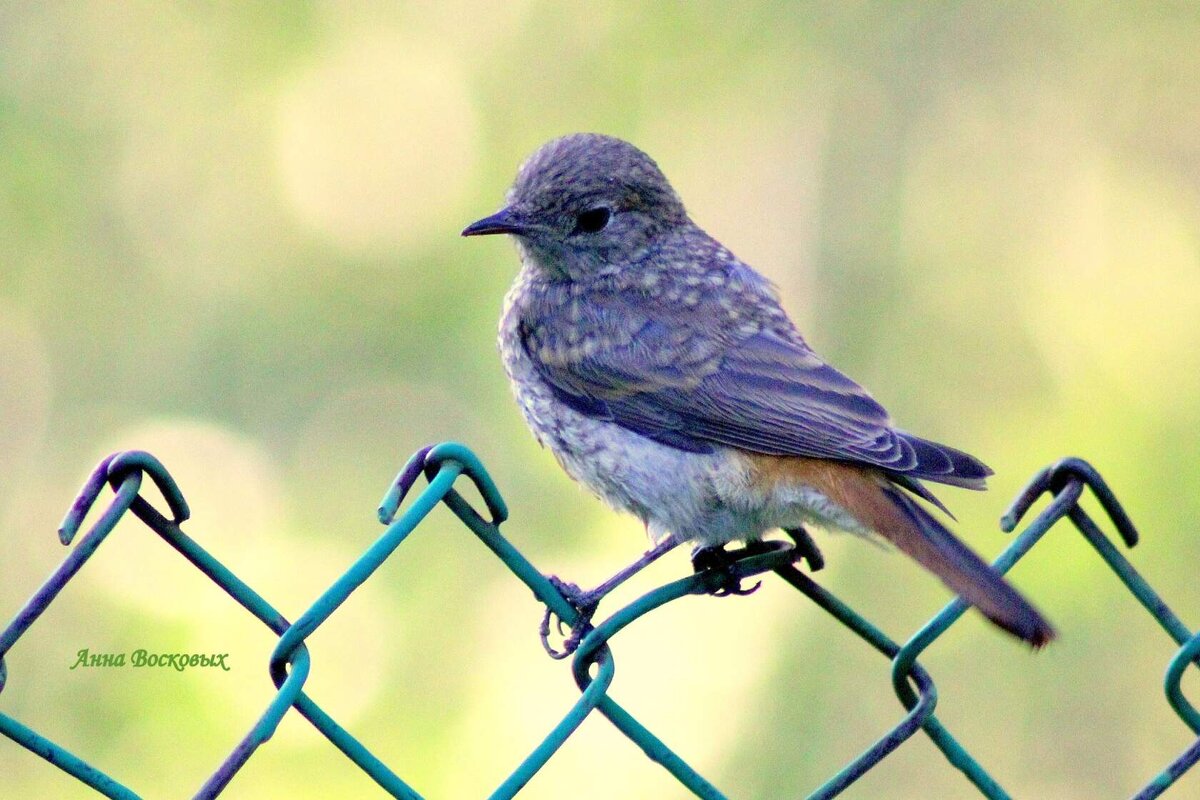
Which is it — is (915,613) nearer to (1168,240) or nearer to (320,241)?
(1168,240)

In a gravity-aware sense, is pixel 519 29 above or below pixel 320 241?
above

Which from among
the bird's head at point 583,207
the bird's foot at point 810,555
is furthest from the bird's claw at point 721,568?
the bird's head at point 583,207

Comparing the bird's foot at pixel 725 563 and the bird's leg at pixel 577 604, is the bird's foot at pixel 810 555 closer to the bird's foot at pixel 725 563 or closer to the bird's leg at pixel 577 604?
the bird's foot at pixel 725 563

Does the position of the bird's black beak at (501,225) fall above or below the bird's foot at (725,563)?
above

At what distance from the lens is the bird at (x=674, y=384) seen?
3213 mm

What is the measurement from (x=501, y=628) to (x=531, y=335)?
50.6 inches

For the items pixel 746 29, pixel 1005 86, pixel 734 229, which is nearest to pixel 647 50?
pixel 746 29

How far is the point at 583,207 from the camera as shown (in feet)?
12.8

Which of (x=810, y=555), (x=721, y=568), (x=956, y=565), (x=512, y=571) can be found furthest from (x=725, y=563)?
(x=512, y=571)

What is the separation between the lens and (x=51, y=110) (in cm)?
620

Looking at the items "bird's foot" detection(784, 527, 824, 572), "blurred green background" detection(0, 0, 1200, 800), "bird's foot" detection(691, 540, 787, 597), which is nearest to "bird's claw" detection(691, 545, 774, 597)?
"bird's foot" detection(691, 540, 787, 597)

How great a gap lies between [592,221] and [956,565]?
5.47 feet

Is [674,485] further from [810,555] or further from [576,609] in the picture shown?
[576,609]

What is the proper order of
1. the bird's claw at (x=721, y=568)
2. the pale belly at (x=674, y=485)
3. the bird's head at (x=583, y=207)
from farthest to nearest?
1. the bird's head at (x=583, y=207)
2. the pale belly at (x=674, y=485)
3. the bird's claw at (x=721, y=568)
